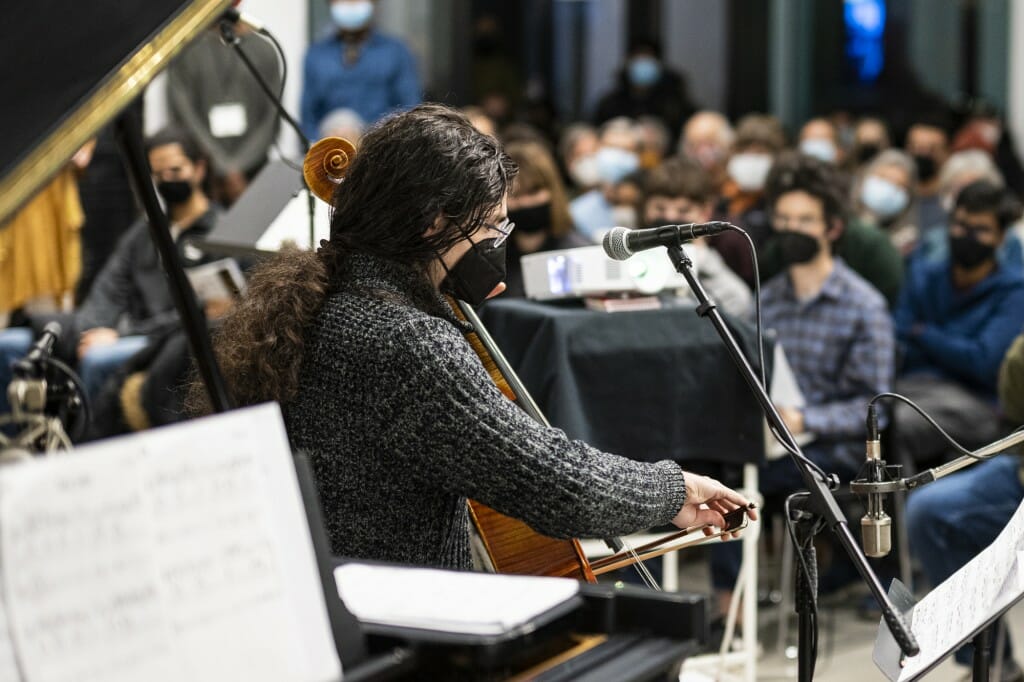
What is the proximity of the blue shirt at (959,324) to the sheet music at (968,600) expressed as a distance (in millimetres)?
2725

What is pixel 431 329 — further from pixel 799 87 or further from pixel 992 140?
pixel 799 87

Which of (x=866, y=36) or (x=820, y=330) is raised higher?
(x=866, y=36)

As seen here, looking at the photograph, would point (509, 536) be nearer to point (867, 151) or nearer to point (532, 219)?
point (532, 219)

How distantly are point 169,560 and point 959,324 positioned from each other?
416 cm

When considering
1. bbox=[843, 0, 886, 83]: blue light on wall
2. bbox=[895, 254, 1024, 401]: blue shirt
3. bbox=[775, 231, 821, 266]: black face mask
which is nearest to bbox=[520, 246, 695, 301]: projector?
bbox=[775, 231, 821, 266]: black face mask

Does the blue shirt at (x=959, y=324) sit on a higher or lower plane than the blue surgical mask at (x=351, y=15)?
lower

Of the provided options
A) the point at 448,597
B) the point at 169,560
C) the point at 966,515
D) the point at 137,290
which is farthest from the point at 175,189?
the point at 169,560

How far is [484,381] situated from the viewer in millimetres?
1900

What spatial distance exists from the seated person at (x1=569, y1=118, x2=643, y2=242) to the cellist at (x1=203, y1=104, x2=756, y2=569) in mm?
3753

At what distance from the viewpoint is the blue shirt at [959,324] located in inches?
187

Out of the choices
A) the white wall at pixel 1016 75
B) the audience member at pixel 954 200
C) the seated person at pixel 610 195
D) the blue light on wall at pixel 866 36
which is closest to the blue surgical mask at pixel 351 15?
the seated person at pixel 610 195

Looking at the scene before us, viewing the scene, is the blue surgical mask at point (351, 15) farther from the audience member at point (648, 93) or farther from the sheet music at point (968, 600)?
the sheet music at point (968, 600)

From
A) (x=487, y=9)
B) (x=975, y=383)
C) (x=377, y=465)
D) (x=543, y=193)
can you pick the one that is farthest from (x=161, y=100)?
(x=487, y=9)

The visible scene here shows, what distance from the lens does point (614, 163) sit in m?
7.36
